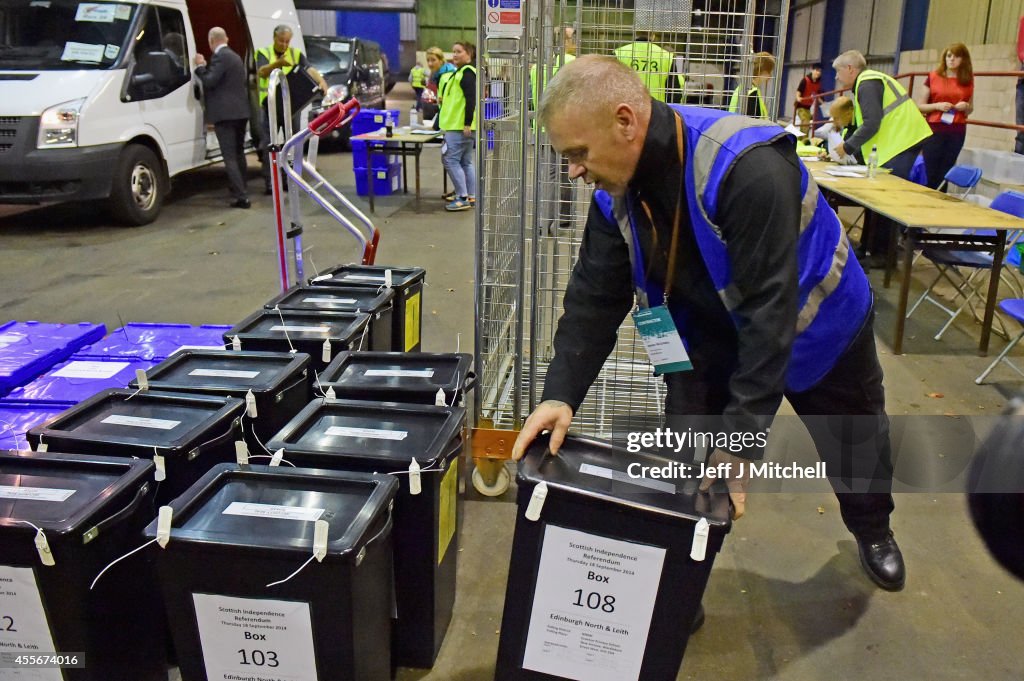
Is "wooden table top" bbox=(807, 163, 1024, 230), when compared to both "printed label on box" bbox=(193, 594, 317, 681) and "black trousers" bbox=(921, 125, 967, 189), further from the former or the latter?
"printed label on box" bbox=(193, 594, 317, 681)

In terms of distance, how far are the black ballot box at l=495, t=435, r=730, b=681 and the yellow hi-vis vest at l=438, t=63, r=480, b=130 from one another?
18.8 feet

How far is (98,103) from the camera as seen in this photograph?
621 cm

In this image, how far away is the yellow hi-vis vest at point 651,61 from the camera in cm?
286

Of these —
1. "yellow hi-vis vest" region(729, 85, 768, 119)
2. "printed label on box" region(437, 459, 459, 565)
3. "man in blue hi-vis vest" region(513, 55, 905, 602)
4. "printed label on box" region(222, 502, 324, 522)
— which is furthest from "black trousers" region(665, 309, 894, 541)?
"yellow hi-vis vest" region(729, 85, 768, 119)

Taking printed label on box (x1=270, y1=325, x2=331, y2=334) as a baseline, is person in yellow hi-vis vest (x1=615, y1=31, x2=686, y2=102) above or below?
above

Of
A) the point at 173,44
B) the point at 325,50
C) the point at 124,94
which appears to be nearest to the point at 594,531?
the point at 124,94

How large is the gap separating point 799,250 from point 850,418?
2.14 feet

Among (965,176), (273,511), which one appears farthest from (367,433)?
(965,176)

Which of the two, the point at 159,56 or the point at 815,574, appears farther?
the point at 159,56

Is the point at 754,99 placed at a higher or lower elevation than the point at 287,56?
lower

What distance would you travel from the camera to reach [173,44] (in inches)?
284

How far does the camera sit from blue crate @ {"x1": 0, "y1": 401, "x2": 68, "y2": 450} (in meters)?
2.24

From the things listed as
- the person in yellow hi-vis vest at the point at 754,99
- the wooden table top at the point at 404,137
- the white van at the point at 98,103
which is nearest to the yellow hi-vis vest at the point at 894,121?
the person in yellow hi-vis vest at the point at 754,99

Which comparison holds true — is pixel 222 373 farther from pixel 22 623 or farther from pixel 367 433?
pixel 22 623
